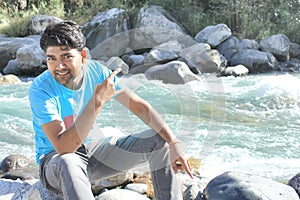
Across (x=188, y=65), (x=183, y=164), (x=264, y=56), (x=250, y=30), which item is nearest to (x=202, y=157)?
(x=183, y=164)

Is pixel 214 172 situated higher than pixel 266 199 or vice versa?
pixel 266 199

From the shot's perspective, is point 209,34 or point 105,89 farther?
point 209,34

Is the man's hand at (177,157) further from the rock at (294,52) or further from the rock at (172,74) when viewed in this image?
the rock at (294,52)

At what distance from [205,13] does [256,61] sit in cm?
356

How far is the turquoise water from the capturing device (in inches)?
191

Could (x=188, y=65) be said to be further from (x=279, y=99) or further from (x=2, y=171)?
(x=2, y=171)

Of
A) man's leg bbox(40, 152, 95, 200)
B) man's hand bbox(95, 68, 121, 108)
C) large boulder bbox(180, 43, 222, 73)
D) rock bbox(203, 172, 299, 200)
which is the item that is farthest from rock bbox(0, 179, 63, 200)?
large boulder bbox(180, 43, 222, 73)

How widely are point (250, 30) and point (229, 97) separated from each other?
17.3ft

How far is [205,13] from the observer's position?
1402 cm

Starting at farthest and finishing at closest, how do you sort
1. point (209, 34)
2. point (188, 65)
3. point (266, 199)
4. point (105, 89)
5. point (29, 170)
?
point (209, 34)
point (188, 65)
point (29, 170)
point (266, 199)
point (105, 89)

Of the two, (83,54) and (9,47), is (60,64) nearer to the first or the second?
(83,54)

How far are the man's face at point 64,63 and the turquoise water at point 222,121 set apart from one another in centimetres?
111

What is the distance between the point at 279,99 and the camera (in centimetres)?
786

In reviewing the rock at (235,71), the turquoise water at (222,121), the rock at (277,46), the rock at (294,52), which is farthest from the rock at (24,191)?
the rock at (294,52)
